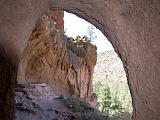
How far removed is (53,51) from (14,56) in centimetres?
1366

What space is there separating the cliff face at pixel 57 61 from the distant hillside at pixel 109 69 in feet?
54.7

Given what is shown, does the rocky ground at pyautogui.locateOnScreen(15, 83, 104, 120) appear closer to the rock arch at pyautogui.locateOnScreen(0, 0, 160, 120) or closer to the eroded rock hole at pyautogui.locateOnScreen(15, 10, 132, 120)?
the eroded rock hole at pyautogui.locateOnScreen(15, 10, 132, 120)

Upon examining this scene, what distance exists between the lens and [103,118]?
11.7 metres

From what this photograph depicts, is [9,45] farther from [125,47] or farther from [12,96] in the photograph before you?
[125,47]

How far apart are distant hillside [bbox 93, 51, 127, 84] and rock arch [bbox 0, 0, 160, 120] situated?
111ft

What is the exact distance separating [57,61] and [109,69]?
914 inches

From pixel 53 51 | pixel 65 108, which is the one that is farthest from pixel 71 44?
pixel 65 108

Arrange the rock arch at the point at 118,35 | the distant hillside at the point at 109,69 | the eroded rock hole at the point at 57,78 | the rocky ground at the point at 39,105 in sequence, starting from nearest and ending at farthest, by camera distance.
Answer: the rock arch at the point at 118,35 → the rocky ground at the point at 39,105 → the eroded rock hole at the point at 57,78 → the distant hillside at the point at 109,69

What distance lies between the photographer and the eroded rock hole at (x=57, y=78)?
38.3 ft

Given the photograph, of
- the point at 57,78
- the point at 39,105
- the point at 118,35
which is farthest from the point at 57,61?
the point at 118,35

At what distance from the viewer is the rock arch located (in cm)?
235

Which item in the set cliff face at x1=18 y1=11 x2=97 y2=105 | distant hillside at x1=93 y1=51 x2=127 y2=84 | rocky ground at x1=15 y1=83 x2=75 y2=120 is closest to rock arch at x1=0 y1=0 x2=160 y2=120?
rocky ground at x1=15 y1=83 x2=75 y2=120

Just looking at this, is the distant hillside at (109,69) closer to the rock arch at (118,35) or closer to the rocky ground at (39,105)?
the rocky ground at (39,105)

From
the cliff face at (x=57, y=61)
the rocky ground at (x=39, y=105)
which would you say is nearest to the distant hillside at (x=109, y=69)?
the cliff face at (x=57, y=61)
